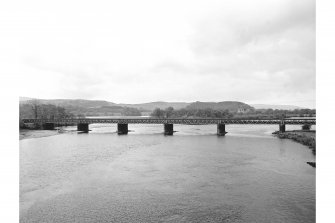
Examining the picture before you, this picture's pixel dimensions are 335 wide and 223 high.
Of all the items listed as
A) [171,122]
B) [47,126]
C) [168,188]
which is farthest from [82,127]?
[168,188]

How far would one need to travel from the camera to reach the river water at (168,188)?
19.8 meters

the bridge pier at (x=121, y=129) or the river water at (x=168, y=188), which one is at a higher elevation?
the bridge pier at (x=121, y=129)

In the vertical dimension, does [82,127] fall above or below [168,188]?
above

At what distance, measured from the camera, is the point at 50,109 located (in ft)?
502

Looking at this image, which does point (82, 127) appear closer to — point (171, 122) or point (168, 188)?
point (171, 122)

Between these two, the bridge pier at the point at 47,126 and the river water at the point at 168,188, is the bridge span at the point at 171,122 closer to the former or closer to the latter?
the bridge pier at the point at 47,126

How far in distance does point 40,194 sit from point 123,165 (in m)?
15.1

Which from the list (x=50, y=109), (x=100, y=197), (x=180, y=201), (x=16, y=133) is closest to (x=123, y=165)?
(x=100, y=197)

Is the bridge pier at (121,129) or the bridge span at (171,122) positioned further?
the bridge pier at (121,129)

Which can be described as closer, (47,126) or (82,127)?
(82,127)

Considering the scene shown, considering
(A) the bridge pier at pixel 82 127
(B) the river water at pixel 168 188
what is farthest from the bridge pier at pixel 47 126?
(B) the river water at pixel 168 188

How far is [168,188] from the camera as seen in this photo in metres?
26.6

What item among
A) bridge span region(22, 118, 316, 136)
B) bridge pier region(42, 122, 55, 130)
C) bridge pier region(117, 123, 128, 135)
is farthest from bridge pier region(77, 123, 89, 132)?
bridge pier region(117, 123, 128, 135)

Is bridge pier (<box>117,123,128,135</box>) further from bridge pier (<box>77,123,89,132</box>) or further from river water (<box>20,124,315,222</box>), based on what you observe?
river water (<box>20,124,315,222</box>)
